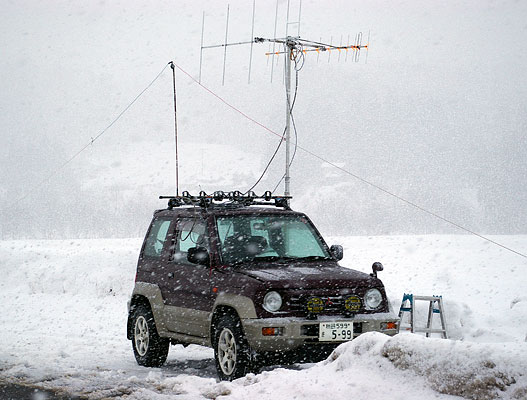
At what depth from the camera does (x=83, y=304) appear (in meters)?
20.8

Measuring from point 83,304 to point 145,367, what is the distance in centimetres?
1059

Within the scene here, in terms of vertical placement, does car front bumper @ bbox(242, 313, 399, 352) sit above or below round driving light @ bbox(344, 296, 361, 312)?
below

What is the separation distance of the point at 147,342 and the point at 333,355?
3.81 metres

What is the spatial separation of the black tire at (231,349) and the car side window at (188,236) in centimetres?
117

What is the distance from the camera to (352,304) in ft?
29.3

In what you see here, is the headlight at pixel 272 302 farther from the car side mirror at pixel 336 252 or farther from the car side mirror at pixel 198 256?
the car side mirror at pixel 336 252

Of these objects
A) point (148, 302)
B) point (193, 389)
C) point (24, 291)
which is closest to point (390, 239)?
point (24, 291)

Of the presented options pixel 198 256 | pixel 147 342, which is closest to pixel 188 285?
pixel 198 256

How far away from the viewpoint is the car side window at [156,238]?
10945mm

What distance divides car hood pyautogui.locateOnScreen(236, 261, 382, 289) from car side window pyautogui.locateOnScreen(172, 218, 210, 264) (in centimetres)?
87

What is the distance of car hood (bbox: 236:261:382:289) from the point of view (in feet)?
28.7

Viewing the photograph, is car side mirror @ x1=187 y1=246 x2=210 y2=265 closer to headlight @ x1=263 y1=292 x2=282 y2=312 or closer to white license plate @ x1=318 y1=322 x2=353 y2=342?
headlight @ x1=263 y1=292 x2=282 y2=312

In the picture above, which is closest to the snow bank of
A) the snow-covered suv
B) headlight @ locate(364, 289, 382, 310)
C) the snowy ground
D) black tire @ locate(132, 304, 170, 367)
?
the snowy ground

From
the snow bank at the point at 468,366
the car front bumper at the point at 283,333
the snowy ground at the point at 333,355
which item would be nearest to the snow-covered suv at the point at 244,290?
the car front bumper at the point at 283,333
